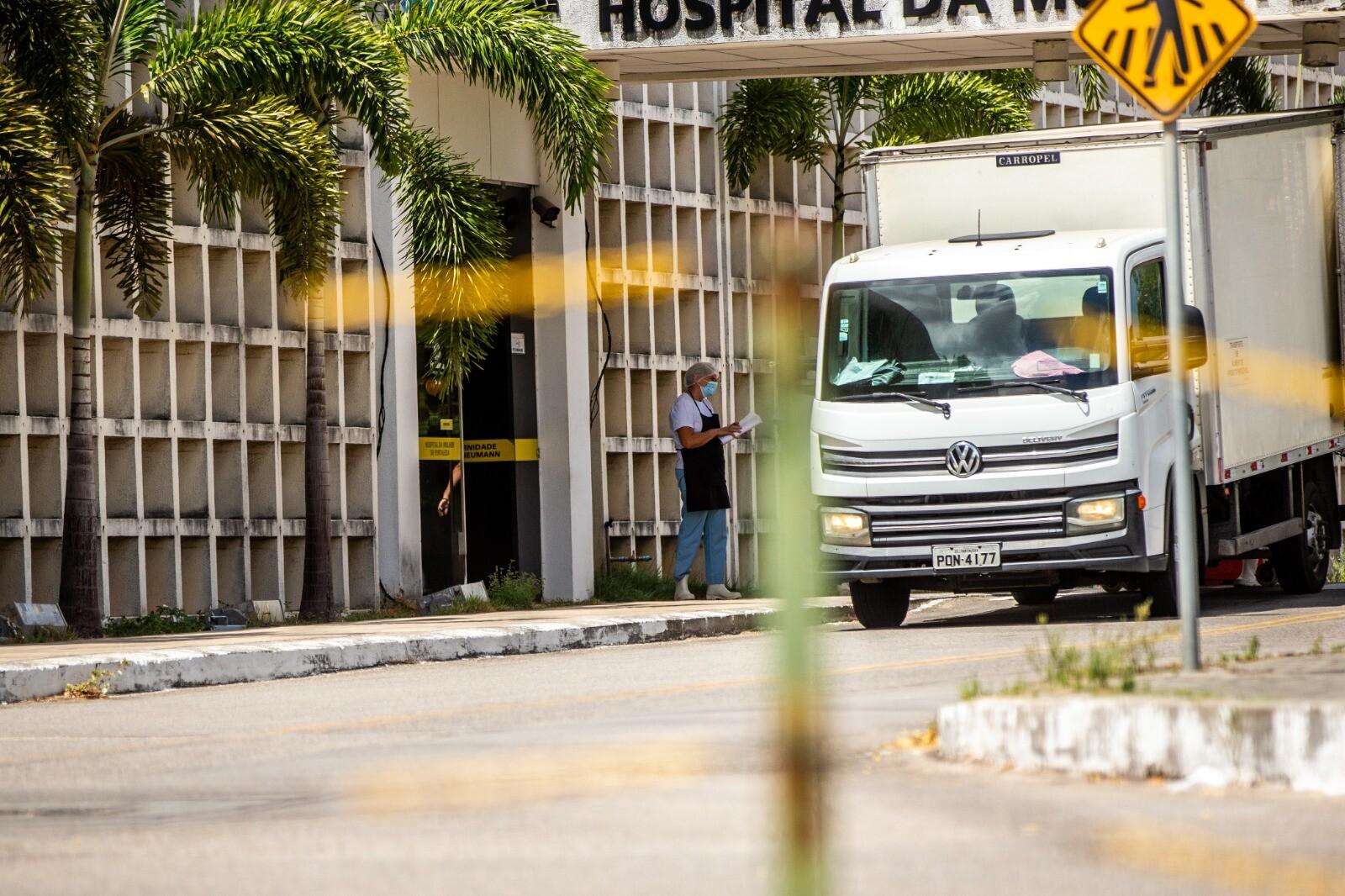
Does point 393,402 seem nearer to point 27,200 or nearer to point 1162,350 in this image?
point 27,200

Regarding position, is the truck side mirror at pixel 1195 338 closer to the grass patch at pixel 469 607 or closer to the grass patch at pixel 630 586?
the grass patch at pixel 469 607

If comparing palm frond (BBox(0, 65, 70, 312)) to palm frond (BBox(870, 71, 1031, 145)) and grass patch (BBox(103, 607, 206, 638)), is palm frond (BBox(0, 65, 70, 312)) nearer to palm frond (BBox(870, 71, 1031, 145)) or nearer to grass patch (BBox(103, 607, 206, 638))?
grass patch (BBox(103, 607, 206, 638))

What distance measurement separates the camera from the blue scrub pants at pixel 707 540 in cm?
2058

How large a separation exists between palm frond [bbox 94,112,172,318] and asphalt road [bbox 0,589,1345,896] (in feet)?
17.0

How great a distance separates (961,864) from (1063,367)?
955 cm

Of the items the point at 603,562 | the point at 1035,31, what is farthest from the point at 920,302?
the point at 603,562

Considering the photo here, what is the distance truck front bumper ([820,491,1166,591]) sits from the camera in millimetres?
15039

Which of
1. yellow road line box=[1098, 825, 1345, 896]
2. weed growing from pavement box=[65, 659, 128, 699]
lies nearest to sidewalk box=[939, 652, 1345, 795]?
yellow road line box=[1098, 825, 1345, 896]

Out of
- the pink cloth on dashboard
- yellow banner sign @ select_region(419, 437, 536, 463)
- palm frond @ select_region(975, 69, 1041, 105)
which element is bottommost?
yellow banner sign @ select_region(419, 437, 536, 463)

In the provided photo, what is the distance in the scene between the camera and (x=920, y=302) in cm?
1560

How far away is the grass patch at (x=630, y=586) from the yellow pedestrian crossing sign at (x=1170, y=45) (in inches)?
508

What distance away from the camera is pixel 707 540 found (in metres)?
20.8

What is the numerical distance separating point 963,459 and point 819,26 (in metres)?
5.99

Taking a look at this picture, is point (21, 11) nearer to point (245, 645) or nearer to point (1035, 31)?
point (245, 645)
